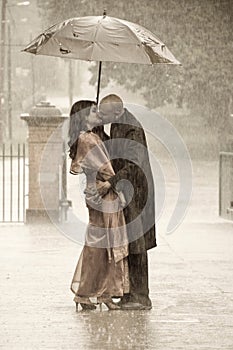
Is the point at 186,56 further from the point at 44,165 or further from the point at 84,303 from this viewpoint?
the point at 84,303

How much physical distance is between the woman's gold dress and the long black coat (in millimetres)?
77

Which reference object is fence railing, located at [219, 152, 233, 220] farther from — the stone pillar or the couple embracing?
the couple embracing

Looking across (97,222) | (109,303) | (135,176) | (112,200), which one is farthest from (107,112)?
(109,303)

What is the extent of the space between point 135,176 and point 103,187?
0.89 feet

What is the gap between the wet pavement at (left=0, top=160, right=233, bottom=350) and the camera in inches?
382

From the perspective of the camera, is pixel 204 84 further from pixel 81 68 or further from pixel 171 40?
pixel 81 68

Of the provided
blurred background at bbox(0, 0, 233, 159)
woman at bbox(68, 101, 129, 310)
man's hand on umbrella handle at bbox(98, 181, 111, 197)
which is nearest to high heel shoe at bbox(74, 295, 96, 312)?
woman at bbox(68, 101, 129, 310)

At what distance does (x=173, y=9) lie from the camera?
143ft

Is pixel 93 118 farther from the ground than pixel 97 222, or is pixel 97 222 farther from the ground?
pixel 93 118

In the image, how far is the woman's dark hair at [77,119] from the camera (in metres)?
10.8

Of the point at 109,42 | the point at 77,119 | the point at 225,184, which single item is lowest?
the point at 225,184

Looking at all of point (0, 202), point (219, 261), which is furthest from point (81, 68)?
point (219, 261)

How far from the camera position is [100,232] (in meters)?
10.9

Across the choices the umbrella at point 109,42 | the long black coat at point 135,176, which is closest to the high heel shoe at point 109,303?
the long black coat at point 135,176
